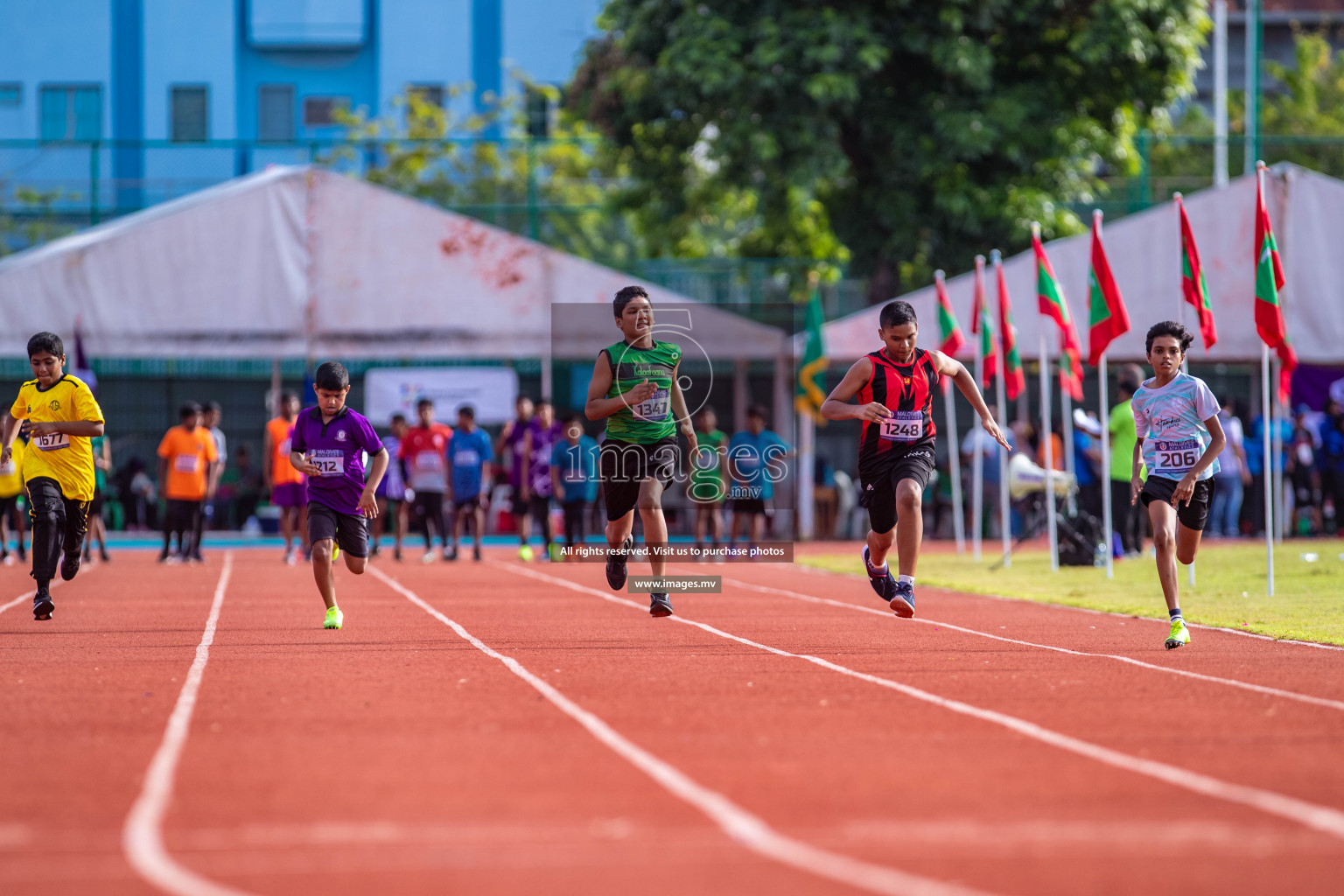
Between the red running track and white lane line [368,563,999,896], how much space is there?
18 mm

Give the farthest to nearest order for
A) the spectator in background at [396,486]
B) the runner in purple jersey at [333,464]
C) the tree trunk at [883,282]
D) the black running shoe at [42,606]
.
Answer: the tree trunk at [883,282], the spectator in background at [396,486], the black running shoe at [42,606], the runner in purple jersey at [333,464]

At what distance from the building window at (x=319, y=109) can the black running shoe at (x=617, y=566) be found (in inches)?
1519

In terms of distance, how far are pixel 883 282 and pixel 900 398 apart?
20874mm

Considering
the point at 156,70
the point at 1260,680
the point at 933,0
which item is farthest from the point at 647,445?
the point at 156,70

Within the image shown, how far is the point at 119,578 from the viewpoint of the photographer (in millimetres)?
18219

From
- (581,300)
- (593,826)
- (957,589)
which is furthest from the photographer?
(581,300)

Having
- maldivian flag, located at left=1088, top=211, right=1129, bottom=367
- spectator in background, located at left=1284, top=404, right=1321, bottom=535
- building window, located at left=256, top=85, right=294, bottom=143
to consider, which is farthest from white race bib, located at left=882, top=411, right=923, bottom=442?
building window, located at left=256, top=85, right=294, bottom=143

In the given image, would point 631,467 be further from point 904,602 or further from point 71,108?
point 71,108

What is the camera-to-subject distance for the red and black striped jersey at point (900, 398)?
10.7 meters

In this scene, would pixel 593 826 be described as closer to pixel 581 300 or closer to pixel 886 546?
pixel 886 546

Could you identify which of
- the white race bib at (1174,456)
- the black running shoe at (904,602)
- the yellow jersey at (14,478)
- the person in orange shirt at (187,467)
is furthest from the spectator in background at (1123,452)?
the yellow jersey at (14,478)

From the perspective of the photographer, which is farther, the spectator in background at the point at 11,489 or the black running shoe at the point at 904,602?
the spectator in background at the point at 11,489

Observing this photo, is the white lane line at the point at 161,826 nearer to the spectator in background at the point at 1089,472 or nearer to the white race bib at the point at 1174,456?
the white race bib at the point at 1174,456

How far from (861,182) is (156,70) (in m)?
23.1
